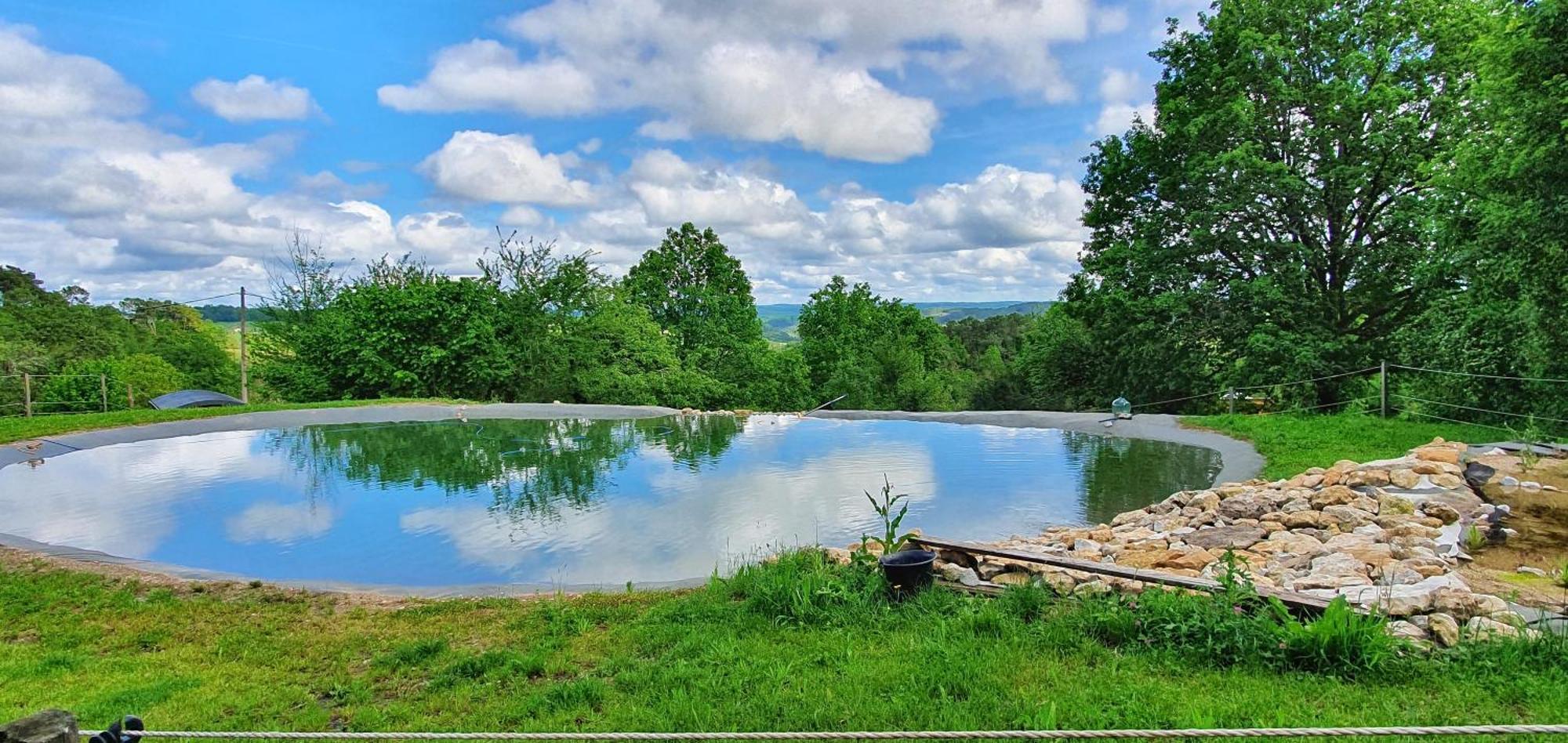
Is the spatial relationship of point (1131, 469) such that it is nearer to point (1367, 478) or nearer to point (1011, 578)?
point (1367, 478)

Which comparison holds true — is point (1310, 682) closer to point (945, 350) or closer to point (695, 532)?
point (695, 532)

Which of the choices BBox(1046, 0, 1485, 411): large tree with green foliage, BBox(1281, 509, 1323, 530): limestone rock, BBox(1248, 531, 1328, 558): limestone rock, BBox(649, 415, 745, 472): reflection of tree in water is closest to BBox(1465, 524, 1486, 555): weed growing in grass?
BBox(1281, 509, 1323, 530): limestone rock

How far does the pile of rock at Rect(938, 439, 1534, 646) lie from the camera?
9.75ft

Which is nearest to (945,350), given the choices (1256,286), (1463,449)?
(1256,286)

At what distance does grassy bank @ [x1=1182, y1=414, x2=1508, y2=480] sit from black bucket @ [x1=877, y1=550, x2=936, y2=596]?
5226 millimetres

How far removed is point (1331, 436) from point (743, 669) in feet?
28.7

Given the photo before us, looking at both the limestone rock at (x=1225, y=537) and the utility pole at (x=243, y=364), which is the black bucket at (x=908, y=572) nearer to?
the limestone rock at (x=1225, y=537)

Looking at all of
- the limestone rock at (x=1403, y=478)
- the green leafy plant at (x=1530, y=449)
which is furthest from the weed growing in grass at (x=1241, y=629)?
the green leafy plant at (x=1530, y=449)

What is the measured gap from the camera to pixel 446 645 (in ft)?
10.7

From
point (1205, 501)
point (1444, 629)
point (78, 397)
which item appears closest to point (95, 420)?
point (78, 397)

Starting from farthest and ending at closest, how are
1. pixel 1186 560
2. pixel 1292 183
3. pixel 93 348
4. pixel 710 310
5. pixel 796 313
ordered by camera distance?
pixel 796 313 < pixel 93 348 < pixel 710 310 < pixel 1292 183 < pixel 1186 560

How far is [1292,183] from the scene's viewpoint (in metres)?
11.2

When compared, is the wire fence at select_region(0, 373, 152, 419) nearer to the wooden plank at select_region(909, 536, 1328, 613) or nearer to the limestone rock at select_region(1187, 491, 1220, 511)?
the wooden plank at select_region(909, 536, 1328, 613)

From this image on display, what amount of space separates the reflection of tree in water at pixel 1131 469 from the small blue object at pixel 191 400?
15.9 meters
